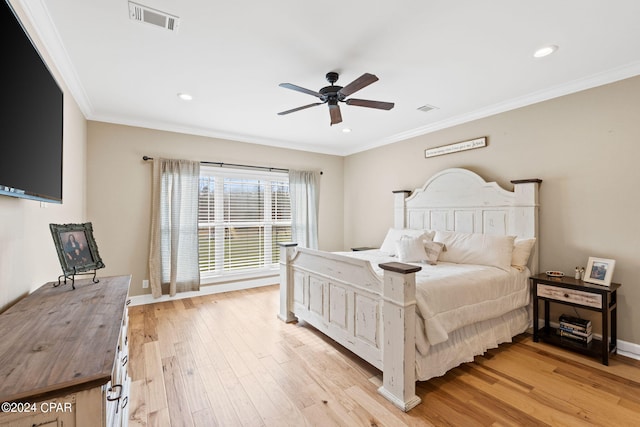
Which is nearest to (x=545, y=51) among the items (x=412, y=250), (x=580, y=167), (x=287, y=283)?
(x=580, y=167)

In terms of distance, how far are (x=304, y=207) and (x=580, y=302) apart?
156 inches

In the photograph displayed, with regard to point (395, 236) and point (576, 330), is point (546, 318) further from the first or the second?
point (395, 236)

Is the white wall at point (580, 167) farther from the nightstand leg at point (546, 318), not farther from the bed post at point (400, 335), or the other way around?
the bed post at point (400, 335)

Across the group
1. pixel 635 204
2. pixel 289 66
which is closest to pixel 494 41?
pixel 289 66

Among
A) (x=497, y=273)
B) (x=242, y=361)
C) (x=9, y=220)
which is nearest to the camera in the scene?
(x=9, y=220)

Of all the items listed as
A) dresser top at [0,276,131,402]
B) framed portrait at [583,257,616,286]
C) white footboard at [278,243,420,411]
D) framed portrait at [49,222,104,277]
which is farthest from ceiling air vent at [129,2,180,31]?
framed portrait at [583,257,616,286]

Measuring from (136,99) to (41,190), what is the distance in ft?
6.71

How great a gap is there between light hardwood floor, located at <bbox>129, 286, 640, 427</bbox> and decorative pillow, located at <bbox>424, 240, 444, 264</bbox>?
3.31 ft

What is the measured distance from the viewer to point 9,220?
1542 millimetres

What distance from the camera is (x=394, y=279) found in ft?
6.36

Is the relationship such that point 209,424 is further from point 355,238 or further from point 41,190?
point 355,238

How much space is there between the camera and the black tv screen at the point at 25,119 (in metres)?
1.18

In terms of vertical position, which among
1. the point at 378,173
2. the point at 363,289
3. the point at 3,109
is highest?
the point at 378,173

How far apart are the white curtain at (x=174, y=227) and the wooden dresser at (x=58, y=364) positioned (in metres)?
2.74
